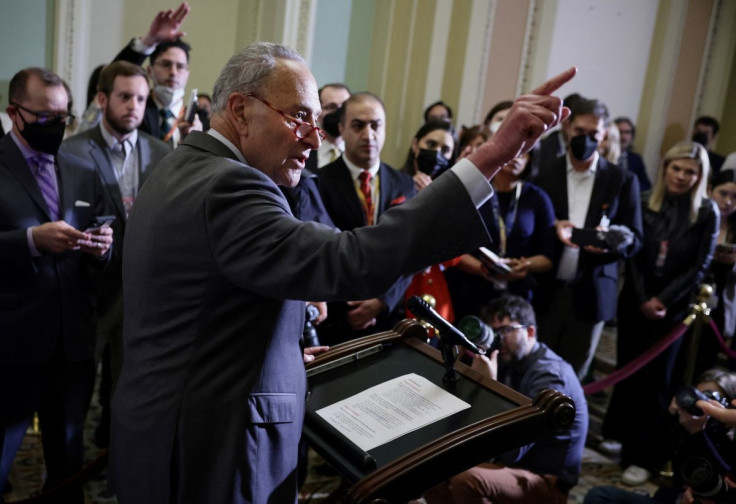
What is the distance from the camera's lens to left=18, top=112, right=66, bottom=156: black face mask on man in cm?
271

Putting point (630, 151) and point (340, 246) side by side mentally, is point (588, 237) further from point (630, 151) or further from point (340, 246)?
point (630, 151)

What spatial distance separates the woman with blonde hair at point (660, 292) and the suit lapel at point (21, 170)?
10.3ft

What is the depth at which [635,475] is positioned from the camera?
380cm

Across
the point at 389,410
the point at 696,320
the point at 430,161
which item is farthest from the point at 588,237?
the point at 389,410

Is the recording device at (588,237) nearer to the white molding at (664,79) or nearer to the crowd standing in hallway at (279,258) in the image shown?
the crowd standing in hallway at (279,258)

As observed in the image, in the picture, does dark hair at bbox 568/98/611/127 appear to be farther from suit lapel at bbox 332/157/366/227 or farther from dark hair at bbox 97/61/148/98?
dark hair at bbox 97/61/148/98

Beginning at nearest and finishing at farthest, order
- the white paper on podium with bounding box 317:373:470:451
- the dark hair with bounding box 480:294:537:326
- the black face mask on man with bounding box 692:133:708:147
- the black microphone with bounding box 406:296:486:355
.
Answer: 1. the white paper on podium with bounding box 317:373:470:451
2. the black microphone with bounding box 406:296:486:355
3. the dark hair with bounding box 480:294:537:326
4. the black face mask on man with bounding box 692:133:708:147

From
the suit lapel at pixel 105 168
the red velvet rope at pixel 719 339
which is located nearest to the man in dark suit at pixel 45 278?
the suit lapel at pixel 105 168

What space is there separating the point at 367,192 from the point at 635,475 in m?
2.11

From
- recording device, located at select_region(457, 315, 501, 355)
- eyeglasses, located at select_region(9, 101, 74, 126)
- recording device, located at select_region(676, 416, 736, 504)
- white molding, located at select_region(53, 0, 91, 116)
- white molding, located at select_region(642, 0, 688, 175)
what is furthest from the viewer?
white molding, located at select_region(642, 0, 688, 175)

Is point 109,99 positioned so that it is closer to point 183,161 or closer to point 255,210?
point 183,161

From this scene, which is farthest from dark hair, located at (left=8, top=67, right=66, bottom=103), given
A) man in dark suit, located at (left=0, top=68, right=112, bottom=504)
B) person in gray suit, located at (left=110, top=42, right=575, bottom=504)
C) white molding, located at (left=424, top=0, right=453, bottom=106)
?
white molding, located at (left=424, top=0, right=453, bottom=106)

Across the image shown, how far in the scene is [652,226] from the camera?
4.11 metres

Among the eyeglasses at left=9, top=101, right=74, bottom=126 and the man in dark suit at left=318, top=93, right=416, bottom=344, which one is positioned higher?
the eyeglasses at left=9, top=101, right=74, bottom=126
